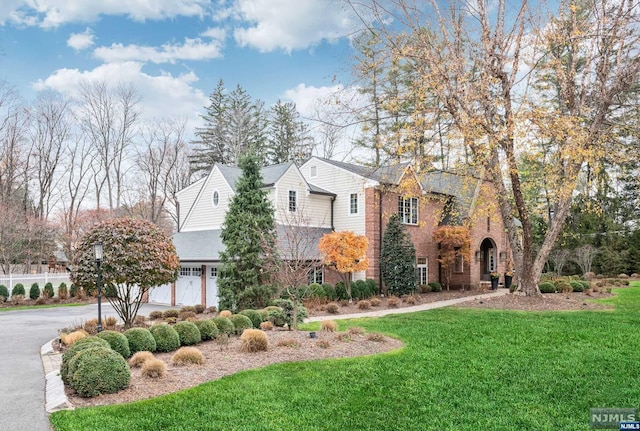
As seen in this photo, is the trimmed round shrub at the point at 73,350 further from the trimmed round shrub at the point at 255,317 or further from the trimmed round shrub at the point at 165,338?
the trimmed round shrub at the point at 255,317

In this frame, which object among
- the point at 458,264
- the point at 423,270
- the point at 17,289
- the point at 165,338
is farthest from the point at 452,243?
the point at 17,289

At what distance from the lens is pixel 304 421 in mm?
5379

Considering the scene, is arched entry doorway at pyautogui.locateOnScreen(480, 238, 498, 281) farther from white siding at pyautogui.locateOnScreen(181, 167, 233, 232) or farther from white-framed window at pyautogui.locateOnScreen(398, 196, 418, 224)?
white siding at pyautogui.locateOnScreen(181, 167, 233, 232)

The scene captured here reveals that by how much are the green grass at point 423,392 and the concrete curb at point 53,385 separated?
A: 1.41 feet

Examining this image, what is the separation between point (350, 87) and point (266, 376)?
32.5 feet

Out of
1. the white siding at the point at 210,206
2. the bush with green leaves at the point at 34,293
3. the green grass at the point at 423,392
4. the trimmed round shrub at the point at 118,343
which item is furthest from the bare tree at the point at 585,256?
the bush with green leaves at the point at 34,293

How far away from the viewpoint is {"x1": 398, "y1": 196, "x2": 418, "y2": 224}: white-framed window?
22.9 m

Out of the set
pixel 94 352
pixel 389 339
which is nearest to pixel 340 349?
pixel 389 339

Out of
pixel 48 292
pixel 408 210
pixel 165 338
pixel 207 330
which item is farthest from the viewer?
pixel 48 292

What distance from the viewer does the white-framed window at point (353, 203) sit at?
22.3 metres

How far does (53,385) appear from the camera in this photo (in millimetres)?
6984

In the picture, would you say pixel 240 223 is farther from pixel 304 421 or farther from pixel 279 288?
pixel 304 421

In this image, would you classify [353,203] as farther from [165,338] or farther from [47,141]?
[47,141]

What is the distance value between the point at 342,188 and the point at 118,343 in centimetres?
1565
